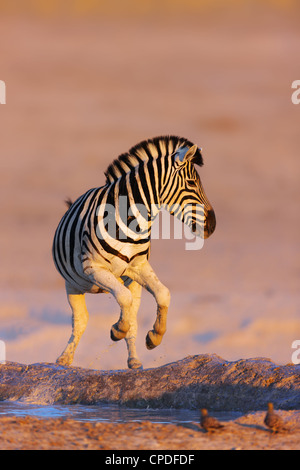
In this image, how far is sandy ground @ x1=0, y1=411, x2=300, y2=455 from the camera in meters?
5.88

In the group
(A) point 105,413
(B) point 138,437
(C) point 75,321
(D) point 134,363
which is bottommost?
(B) point 138,437

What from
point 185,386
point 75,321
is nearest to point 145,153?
point 75,321

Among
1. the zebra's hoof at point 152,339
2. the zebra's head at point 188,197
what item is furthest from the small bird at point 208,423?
the zebra's head at point 188,197

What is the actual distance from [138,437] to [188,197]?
184 inches

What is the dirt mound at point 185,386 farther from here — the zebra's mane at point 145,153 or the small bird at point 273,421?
the zebra's mane at point 145,153

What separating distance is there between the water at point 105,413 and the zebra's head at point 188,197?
2.65m

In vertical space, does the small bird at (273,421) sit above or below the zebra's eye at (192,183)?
below

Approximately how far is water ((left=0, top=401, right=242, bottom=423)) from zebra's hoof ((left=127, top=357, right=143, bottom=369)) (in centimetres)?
132

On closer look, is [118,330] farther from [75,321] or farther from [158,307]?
[75,321]

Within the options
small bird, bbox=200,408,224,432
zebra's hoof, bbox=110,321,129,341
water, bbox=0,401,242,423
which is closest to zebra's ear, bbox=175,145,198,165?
zebra's hoof, bbox=110,321,129,341

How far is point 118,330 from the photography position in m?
9.58

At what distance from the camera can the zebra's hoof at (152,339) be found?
9820 mm
